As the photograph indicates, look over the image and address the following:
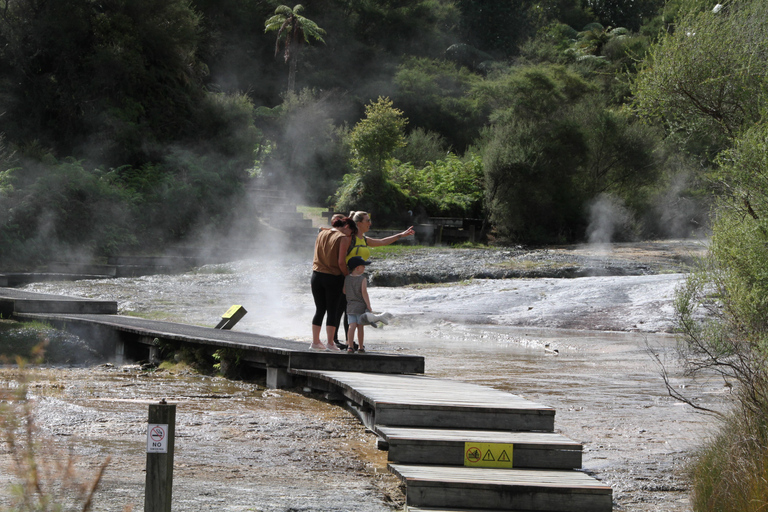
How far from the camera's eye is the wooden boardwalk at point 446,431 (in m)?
4.68

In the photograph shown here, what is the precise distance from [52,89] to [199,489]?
2851 cm

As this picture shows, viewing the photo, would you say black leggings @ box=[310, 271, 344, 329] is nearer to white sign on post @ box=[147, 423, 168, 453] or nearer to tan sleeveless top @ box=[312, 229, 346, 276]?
tan sleeveless top @ box=[312, 229, 346, 276]

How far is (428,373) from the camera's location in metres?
10.6

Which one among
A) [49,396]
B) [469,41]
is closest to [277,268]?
[49,396]

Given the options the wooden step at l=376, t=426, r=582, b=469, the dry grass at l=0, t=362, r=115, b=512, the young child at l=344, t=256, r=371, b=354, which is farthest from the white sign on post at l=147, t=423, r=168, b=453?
the young child at l=344, t=256, r=371, b=354

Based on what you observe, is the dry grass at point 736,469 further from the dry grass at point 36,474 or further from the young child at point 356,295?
the young child at point 356,295

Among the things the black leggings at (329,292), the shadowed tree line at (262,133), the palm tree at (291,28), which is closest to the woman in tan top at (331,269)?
the black leggings at (329,292)

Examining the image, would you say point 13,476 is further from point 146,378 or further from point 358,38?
point 358,38

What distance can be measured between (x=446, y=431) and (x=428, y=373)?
191 inches

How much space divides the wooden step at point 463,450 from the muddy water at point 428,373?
0.86ft

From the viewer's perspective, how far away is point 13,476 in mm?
4684

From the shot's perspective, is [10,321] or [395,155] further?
[395,155]

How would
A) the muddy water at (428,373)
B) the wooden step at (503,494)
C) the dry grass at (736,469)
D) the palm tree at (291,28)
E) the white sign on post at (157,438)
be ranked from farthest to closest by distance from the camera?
the palm tree at (291,28), the muddy water at (428,373), the wooden step at (503,494), the dry grass at (736,469), the white sign on post at (157,438)

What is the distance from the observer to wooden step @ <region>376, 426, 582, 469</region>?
530 centimetres
